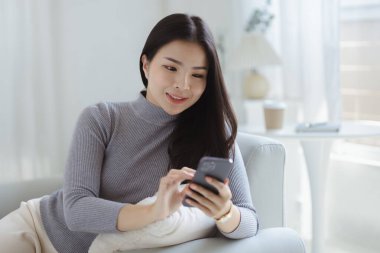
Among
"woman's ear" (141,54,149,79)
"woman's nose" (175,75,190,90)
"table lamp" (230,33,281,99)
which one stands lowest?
"table lamp" (230,33,281,99)

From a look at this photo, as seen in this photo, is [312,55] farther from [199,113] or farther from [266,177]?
[199,113]

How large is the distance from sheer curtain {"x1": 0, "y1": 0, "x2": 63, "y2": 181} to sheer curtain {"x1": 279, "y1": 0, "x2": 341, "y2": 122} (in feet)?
3.78

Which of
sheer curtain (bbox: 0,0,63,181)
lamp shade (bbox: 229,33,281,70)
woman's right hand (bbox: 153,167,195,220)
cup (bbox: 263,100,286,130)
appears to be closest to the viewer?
woman's right hand (bbox: 153,167,195,220)

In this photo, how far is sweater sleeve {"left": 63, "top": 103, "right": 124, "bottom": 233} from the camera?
1.38 metres

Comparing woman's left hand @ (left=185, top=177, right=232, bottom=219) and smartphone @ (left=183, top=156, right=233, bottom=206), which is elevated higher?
smartphone @ (left=183, top=156, right=233, bottom=206)

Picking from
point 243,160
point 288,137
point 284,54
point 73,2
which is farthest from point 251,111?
point 243,160

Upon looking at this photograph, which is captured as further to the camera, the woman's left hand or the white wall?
the white wall

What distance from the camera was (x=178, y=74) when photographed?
1.48 meters

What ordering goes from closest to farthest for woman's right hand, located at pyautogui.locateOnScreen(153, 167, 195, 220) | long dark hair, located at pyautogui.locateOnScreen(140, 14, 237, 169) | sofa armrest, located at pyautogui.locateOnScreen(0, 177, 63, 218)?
woman's right hand, located at pyautogui.locateOnScreen(153, 167, 195, 220)
long dark hair, located at pyautogui.locateOnScreen(140, 14, 237, 169)
sofa armrest, located at pyautogui.locateOnScreen(0, 177, 63, 218)

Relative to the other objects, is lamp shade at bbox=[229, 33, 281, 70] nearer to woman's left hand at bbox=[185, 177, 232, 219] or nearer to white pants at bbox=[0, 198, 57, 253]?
white pants at bbox=[0, 198, 57, 253]

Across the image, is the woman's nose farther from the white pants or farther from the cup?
the cup

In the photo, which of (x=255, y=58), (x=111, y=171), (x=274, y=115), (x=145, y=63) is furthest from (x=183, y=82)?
(x=255, y=58)

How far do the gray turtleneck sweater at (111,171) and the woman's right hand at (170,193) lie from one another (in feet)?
0.43

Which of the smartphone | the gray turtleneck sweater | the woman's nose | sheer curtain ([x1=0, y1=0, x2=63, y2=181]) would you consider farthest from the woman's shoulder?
sheer curtain ([x1=0, y1=0, x2=63, y2=181])
